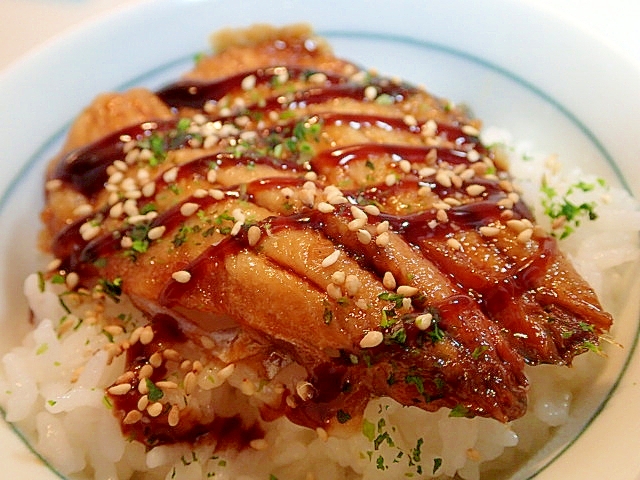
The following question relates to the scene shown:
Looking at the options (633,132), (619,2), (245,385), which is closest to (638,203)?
(633,132)

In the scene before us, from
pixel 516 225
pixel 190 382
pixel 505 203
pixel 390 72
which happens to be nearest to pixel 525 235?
pixel 516 225

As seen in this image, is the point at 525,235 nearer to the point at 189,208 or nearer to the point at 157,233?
the point at 189,208

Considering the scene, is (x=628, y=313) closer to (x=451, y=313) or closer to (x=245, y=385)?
(x=451, y=313)

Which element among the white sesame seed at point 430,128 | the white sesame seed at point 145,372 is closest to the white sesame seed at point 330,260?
the white sesame seed at point 145,372

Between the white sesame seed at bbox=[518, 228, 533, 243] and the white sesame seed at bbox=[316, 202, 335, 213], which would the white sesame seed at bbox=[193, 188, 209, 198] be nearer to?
the white sesame seed at bbox=[316, 202, 335, 213]

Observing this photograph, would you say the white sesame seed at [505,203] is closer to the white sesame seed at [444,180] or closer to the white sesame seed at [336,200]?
the white sesame seed at [444,180]

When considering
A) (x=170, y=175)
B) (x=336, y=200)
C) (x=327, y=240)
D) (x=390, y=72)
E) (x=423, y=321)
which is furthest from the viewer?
(x=390, y=72)
